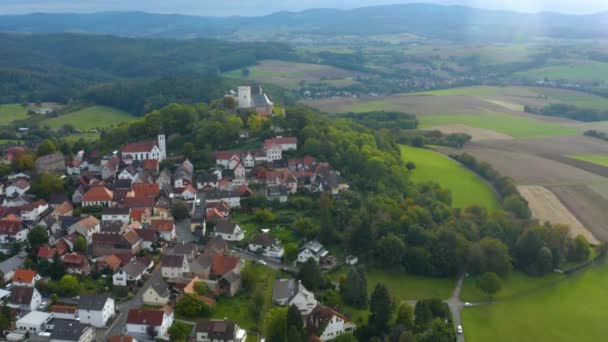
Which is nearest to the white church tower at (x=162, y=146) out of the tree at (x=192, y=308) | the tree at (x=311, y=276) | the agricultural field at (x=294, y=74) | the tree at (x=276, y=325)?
the tree at (x=311, y=276)

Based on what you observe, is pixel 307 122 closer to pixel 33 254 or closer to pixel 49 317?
pixel 33 254

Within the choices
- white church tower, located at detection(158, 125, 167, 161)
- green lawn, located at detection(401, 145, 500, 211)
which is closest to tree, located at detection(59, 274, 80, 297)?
white church tower, located at detection(158, 125, 167, 161)

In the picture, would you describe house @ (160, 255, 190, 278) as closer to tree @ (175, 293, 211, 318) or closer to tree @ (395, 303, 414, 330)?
tree @ (175, 293, 211, 318)

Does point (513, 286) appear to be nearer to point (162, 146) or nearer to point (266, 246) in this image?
point (266, 246)

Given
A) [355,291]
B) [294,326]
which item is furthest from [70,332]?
[355,291]

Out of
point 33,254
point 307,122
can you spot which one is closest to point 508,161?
point 307,122
